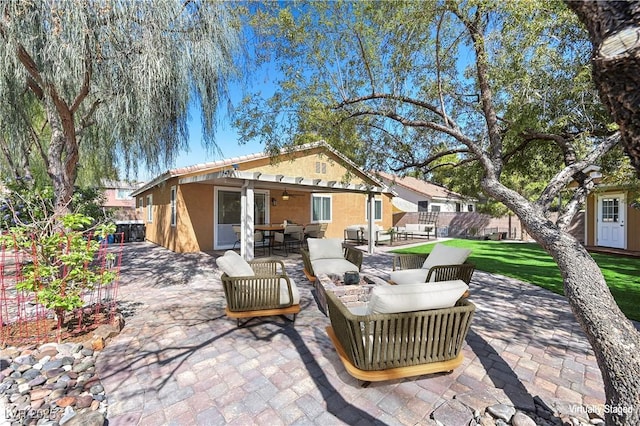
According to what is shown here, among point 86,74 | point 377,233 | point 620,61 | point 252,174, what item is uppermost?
point 86,74

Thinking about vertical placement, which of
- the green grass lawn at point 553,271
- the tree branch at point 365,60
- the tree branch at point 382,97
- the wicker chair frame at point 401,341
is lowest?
the green grass lawn at point 553,271

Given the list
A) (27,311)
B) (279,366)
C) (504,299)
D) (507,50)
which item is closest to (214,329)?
(279,366)

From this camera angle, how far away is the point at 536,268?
8.95 metres

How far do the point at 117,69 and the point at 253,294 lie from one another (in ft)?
14.4

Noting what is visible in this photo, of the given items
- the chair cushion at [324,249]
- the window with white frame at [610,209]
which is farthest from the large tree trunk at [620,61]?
the window with white frame at [610,209]

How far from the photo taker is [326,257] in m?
6.88

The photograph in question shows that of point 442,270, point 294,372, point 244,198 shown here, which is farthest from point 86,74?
point 442,270

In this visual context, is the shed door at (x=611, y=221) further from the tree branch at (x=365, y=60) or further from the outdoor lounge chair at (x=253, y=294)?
the outdoor lounge chair at (x=253, y=294)

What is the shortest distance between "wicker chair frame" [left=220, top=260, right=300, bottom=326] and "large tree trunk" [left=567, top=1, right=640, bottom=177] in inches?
148

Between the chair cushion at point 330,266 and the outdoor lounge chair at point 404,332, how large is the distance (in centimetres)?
284

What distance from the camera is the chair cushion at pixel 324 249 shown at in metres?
6.84

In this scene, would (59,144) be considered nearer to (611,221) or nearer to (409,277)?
(409,277)

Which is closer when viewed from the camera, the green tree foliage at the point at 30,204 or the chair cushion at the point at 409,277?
the green tree foliage at the point at 30,204

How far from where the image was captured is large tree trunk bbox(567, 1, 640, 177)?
1.30m
